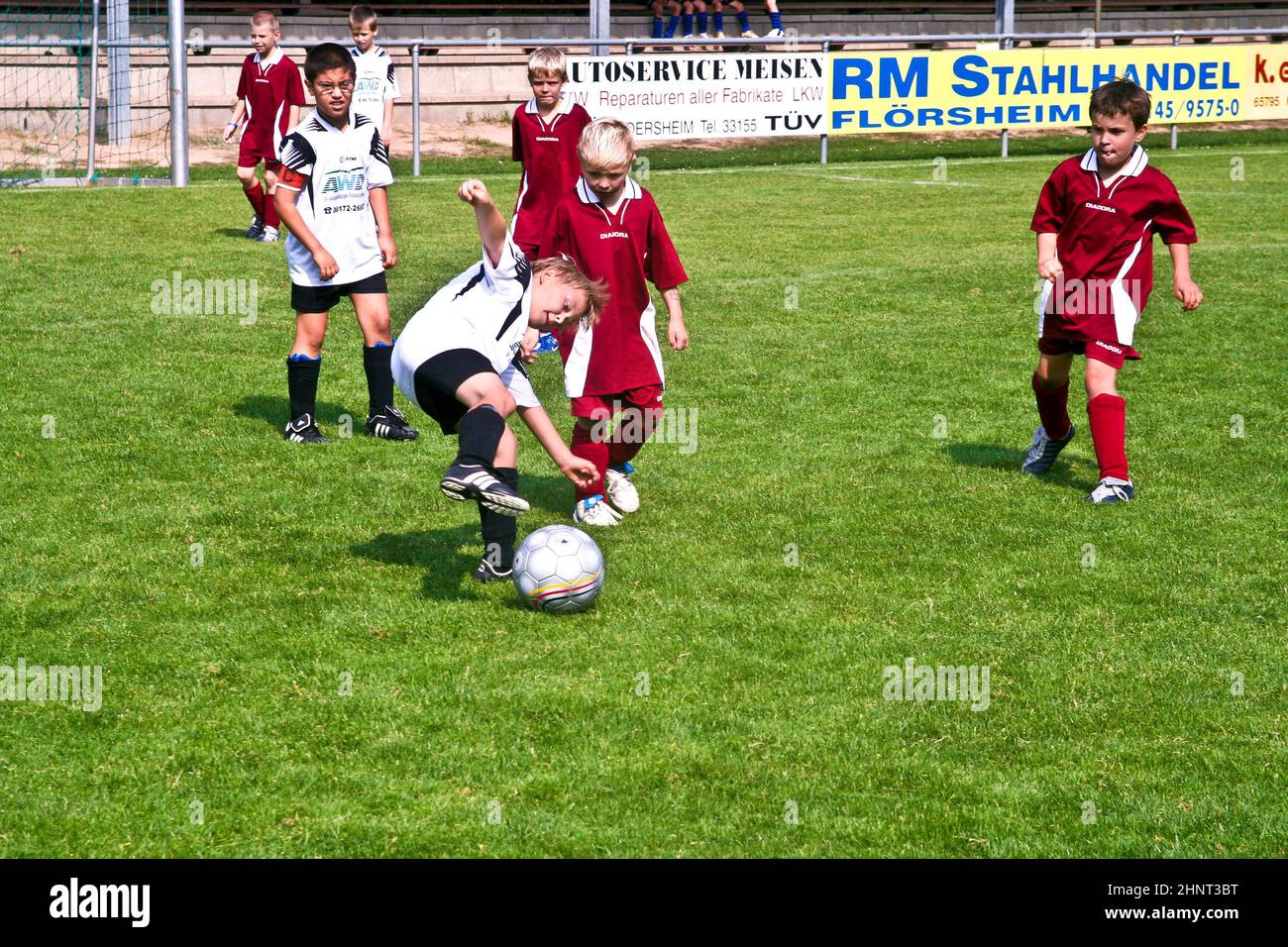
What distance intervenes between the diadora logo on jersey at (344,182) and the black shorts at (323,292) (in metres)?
0.49

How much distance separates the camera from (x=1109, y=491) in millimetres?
7020

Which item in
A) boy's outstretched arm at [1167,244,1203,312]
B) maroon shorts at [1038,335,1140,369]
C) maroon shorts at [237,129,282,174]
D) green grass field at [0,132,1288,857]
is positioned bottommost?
green grass field at [0,132,1288,857]

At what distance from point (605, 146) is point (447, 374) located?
146 centimetres

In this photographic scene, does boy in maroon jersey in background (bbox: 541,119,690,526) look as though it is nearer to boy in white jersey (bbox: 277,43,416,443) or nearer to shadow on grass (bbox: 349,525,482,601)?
shadow on grass (bbox: 349,525,482,601)

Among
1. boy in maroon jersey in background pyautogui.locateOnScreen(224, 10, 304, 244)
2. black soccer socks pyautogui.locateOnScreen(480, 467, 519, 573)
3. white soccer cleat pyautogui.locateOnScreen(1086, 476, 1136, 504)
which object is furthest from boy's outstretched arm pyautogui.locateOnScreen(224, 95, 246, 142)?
white soccer cleat pyautogui.locateOnScreen(1086, 476, 1136, 504)

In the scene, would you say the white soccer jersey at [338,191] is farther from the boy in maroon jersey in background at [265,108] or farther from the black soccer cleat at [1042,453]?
the boy in maroon jersey in background at [265,108]

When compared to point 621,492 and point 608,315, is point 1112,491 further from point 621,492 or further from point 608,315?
point 608,315

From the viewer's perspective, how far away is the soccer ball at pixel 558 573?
17.7ft

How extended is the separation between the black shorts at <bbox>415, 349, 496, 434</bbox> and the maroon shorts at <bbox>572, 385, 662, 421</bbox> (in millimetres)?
1114

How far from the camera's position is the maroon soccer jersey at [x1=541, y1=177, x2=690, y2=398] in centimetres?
668

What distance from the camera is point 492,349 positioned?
568 cm

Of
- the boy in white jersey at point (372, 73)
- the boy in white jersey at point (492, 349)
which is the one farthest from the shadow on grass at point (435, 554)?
the boy in white jersey at point (372, 73)

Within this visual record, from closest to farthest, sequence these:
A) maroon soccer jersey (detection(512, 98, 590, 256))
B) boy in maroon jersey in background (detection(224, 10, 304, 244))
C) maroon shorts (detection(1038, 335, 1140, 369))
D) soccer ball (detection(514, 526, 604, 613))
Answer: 1. soccer ball (detection(514, 526, 604, 613))
2. maroon shorts (detection(1038, 335, 1140, 369))
3. maroon soccer jersey (detection(512, 98, 590, 256))
4. boy in maroon jersey in background (detection(224, 10, 304, 244))

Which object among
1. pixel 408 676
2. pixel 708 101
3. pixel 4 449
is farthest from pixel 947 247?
pixel 408 676
